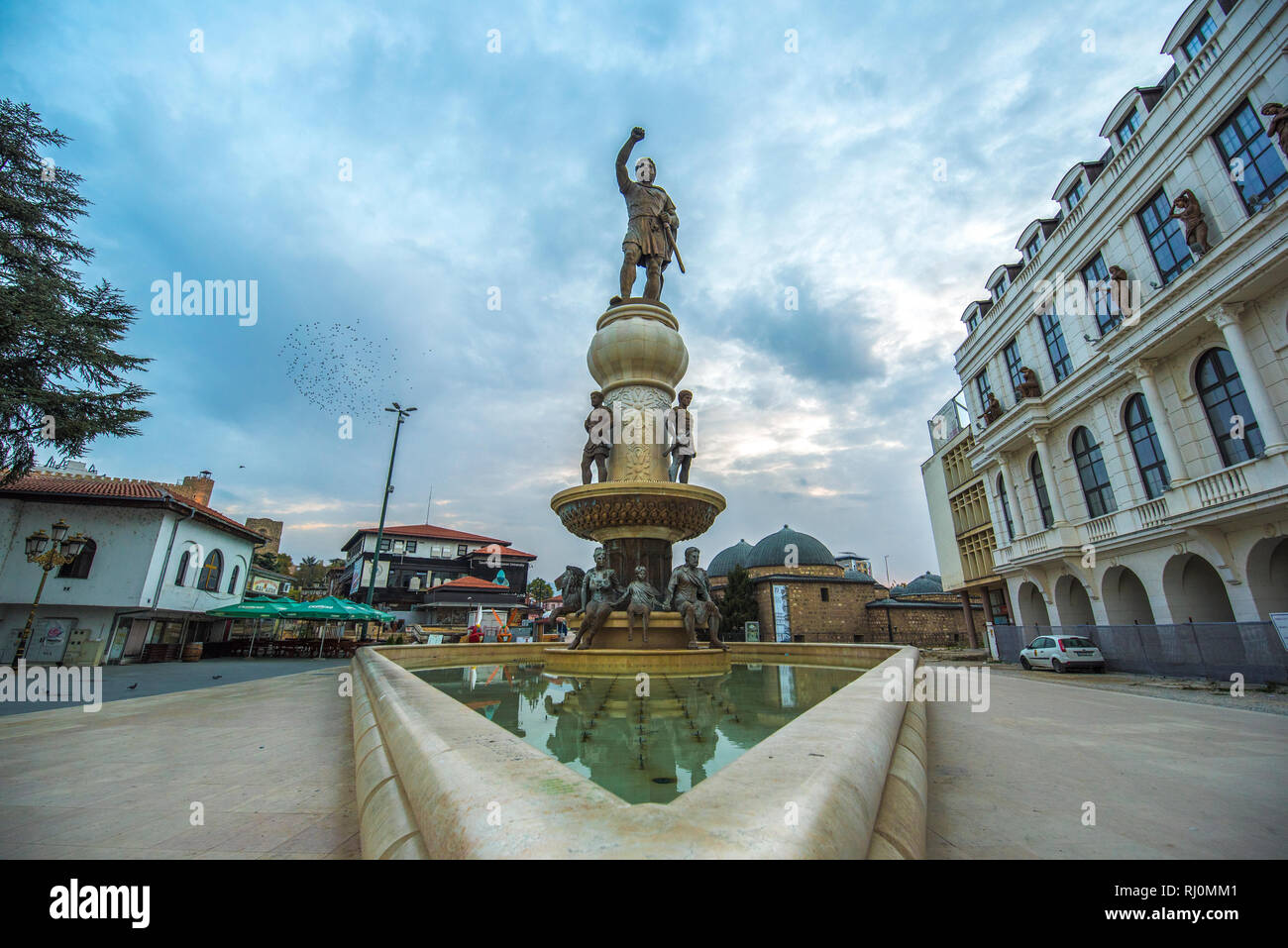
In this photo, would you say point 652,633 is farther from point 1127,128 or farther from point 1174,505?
point 1127,128

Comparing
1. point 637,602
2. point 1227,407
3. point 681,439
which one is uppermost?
point 1227,407

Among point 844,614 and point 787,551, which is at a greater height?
point 787,551

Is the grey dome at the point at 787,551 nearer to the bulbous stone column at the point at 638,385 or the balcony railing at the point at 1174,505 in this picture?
the balcony railing at the point at 1174,505

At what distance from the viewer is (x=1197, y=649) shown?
13.3m

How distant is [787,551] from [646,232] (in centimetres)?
3801

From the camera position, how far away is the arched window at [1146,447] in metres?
16.5

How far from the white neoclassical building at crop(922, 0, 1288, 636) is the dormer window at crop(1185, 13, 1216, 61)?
0.06 meters

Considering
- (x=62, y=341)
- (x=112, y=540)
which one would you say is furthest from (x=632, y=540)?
(x=112, y=540)

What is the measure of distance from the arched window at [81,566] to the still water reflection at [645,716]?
1734cm

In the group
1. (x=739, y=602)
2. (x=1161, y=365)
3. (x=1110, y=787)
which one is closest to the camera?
(x=1110, y=787)

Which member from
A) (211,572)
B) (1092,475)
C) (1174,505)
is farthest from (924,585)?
(211,572)
